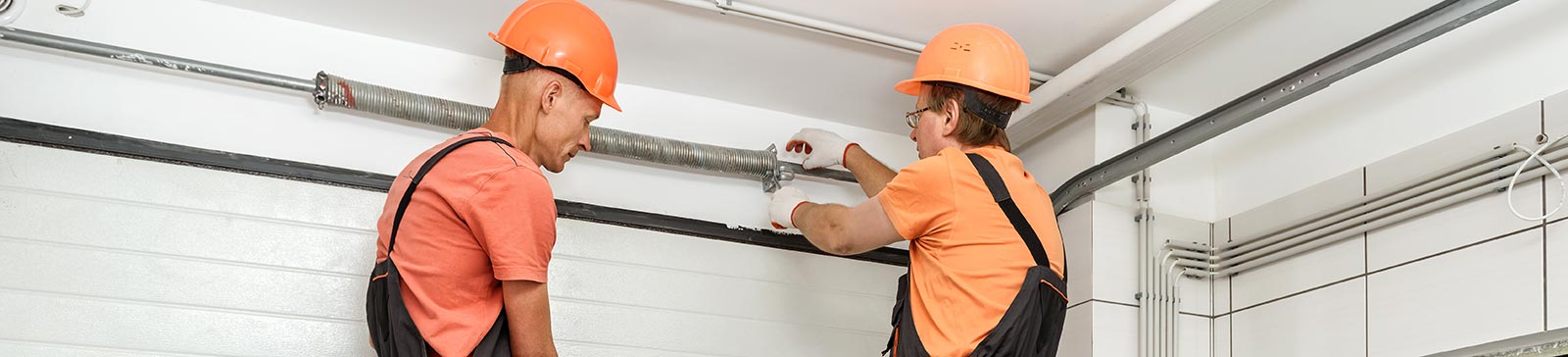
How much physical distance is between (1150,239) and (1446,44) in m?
0.92

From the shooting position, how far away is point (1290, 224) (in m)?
3.06

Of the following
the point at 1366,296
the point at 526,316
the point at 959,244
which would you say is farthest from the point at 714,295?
the point at 1366,296

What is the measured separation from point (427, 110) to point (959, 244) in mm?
1515

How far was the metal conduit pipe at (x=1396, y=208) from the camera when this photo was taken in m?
2.49

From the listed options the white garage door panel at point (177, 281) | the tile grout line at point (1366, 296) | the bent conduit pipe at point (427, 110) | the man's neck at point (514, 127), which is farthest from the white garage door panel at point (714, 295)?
the tile grout line at point (1366, 296)

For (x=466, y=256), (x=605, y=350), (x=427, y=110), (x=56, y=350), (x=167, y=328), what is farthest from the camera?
(x=605, y=350)

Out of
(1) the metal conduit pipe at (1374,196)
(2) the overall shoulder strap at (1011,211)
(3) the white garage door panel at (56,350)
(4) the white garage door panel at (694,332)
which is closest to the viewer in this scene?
(2) the overall shoulder strap at (1011,211)

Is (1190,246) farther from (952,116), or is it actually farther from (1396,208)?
(952,116)

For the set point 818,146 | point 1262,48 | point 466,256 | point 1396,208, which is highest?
point 1262,48

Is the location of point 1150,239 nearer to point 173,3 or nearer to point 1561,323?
point 1561,323

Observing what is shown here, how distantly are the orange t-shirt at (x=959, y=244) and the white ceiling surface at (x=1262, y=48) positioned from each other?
85cm

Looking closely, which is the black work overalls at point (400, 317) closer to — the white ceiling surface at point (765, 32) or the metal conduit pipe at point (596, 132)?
the metal conduit pipe at point (596, 132)

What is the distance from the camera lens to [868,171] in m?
3.16

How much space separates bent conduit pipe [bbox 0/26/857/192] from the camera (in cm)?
290
